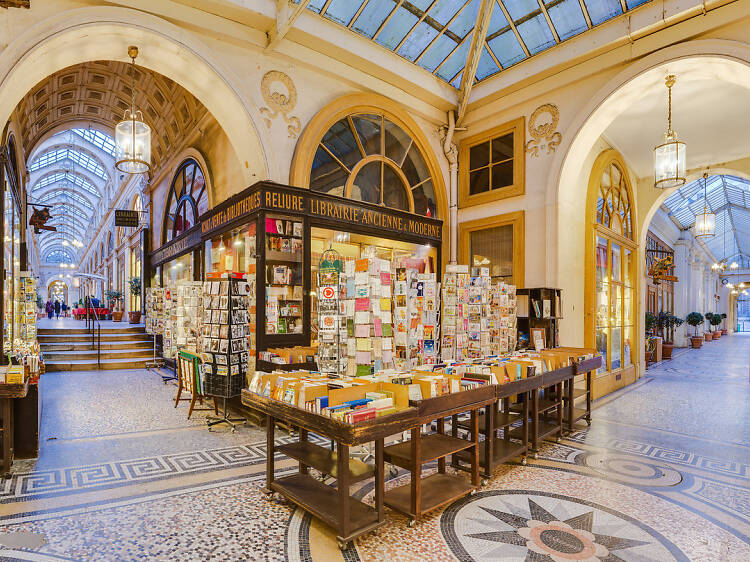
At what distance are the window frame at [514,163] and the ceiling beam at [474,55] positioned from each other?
→ 0.57 meters

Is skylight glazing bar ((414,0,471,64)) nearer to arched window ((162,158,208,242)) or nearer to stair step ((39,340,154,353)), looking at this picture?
arched window ((162,158,208,242))

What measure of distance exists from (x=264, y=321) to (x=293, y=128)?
3061 millimetres

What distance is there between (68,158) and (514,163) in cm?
2435

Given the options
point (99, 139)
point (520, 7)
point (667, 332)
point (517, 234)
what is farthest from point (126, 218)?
point (667, 332)

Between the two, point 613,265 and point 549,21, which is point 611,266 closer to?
point 613,265

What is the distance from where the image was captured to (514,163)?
794cm

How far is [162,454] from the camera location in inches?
179

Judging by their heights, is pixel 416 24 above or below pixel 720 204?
above

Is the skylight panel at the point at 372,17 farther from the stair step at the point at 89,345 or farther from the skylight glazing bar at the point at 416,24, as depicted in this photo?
the stair step at the point at 89,345

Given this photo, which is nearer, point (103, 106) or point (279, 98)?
point (279, 98)

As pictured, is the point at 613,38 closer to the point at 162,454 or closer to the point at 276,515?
the point at 276,515

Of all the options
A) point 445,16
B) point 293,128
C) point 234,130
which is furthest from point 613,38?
point 234,130

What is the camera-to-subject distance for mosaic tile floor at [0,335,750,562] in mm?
2785

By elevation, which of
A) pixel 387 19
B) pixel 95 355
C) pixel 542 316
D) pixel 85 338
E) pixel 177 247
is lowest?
pixel 95 355
